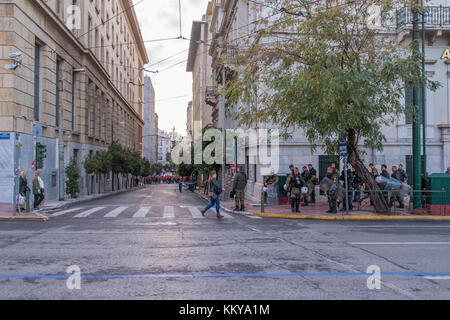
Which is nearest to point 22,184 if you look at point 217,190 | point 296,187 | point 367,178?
point 217,190

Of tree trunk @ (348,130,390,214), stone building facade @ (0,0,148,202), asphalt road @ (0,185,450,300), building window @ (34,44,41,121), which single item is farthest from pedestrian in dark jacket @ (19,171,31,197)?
tree trunk @ (348,130,390,214)

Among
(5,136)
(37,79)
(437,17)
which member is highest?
(437,17)

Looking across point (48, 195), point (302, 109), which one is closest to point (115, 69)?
point (48, 195)

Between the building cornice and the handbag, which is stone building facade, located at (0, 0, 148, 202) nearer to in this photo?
the handbag

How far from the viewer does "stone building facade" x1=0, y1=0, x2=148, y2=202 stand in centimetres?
1952

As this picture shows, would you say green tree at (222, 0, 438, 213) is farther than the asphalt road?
Yes

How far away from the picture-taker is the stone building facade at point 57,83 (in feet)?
64.0

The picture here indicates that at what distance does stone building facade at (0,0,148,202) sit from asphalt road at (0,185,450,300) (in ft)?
28.0

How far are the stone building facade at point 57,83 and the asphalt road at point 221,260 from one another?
28.0 feet

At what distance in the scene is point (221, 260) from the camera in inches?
295

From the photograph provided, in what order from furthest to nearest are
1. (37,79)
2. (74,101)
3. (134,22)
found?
(134,22)
(74,101)
(37,79)

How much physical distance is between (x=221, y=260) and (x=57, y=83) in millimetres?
22746

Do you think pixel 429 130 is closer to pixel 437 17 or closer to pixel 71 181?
pixel 437 17

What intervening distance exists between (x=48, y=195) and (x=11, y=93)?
6899mm
